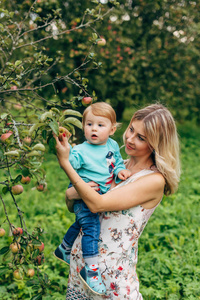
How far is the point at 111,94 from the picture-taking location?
7727 mm

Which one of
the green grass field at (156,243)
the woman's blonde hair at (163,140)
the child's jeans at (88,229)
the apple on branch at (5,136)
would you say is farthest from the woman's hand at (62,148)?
the green grass field at (156,243)

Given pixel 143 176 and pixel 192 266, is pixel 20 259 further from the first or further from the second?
pixel 192 266

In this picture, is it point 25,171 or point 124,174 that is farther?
point 124,174

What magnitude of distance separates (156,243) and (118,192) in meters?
1.94

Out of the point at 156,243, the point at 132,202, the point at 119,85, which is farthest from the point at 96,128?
the point at 119,85

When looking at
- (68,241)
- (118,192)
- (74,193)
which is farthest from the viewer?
(68,241)

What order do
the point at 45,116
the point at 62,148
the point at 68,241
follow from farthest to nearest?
the point at 68,241, the point at 62,148, the point at 45,116

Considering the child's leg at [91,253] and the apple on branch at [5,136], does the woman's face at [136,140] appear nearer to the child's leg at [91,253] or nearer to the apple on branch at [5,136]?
the child's leg at [91,253]

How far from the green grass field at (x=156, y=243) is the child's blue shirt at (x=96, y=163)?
22.8 inches

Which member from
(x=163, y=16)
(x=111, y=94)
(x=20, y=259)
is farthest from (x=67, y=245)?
(x=163, y=16)

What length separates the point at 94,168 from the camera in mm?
1772

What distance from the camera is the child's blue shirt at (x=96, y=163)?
5.74 ft

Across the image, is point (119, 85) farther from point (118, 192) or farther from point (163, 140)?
point (118, 192)

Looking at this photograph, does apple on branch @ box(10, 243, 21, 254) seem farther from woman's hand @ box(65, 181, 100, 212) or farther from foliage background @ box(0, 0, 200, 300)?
foliage background @ box(0, 0, 200, 300)
